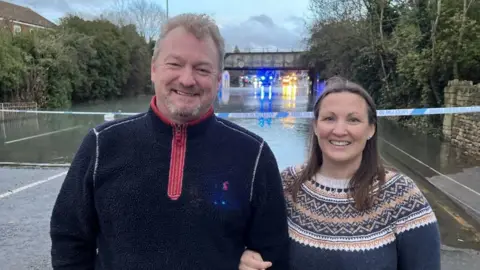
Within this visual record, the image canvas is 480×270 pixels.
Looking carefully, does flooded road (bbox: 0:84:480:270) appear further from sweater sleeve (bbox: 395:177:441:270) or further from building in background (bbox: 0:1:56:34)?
building in background (bbox: 0:1:56:34)

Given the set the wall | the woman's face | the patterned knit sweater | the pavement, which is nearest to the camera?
the patterned knit sweater

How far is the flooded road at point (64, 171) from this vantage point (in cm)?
553

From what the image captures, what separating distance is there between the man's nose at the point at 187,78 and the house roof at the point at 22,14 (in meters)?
57.3

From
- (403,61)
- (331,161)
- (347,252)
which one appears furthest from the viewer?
(403,61)

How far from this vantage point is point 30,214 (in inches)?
267

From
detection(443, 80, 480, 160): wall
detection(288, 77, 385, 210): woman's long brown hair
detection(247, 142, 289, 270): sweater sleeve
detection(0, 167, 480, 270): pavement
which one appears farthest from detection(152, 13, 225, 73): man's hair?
detection(443, 80, 480, 160): wall

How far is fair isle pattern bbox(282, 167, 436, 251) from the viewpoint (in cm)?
198

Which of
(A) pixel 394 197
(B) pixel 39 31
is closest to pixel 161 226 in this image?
(A) pixel 394 197

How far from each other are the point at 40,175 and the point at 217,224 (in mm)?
8815

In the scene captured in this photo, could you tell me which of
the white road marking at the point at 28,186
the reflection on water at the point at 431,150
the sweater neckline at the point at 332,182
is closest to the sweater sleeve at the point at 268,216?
the sweater neckline at the point at 332,182

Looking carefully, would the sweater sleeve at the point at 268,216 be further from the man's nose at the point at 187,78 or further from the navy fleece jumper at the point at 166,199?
the man's nose at the point at 187,78

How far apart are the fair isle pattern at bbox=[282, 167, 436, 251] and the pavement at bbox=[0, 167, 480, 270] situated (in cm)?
329

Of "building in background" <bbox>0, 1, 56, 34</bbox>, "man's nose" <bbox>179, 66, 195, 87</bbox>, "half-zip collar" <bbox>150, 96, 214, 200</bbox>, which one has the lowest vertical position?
"half-zip collar" <bbox>150, 96, 214, 200</bbox>

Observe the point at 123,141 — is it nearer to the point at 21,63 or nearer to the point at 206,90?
the point at 206,90
